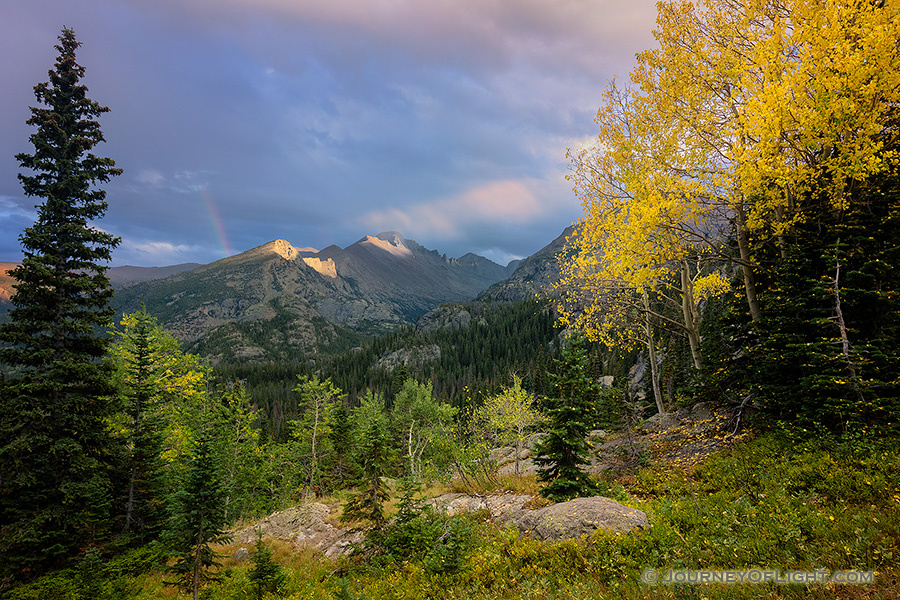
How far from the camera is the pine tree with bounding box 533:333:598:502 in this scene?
32.3ft

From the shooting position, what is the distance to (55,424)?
45.2 ft

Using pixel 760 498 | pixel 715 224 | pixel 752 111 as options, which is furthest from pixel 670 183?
pixel 760 498

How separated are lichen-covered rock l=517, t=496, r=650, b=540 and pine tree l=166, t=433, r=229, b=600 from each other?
32.7 feet

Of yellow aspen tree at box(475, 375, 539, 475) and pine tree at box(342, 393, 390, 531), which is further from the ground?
pine tree at box(342, 393, 390, 531)

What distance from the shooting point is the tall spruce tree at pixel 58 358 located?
1318cm

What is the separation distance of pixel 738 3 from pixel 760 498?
43.7 ft

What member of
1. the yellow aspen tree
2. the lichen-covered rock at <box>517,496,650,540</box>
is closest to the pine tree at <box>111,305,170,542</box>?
the lichen-covered rock at <box>517,496,650,540</box>

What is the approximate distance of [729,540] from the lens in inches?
213

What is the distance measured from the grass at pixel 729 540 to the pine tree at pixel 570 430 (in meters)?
1.67

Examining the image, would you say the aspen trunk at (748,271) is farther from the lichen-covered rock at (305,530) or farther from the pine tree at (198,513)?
the pine tree at (198,513)

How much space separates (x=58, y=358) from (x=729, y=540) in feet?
Answer: 73.3

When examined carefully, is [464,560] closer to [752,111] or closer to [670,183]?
[670,183]

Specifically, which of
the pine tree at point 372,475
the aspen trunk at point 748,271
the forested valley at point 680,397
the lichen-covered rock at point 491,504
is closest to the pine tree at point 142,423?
the forested valley at point 680,397

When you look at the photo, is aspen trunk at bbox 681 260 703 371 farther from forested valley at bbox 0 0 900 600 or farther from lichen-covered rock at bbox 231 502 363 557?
lichen-covered rock at bbox 231 502 363 557
